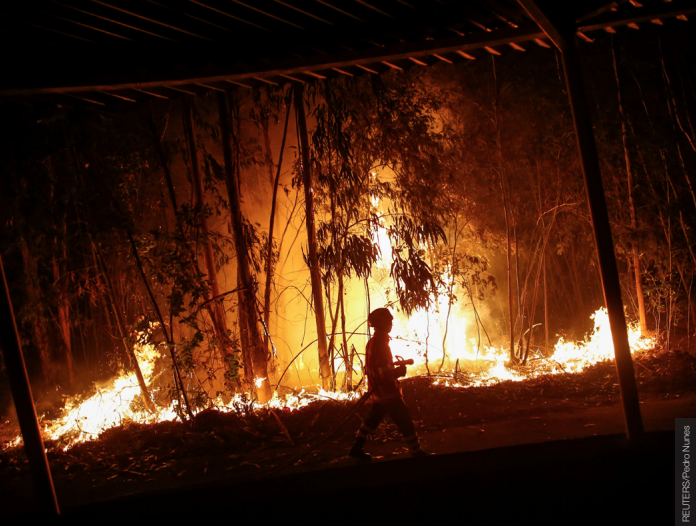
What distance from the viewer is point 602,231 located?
140 inches

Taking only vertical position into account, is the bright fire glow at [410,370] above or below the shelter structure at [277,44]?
below

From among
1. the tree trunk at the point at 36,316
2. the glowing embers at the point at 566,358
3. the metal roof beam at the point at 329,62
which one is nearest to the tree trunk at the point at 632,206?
the glowing embers at the point at 566,358

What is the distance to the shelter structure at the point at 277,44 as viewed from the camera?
3322 millimetres

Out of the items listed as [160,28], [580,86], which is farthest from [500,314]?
[160,28]

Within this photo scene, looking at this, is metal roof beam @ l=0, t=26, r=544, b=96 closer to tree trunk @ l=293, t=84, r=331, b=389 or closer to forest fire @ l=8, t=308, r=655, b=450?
tree trunk @ l=293, t=84, r=331, b=389

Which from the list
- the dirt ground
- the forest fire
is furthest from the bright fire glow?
the dirt ground

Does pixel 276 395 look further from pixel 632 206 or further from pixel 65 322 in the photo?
pixel 632 206

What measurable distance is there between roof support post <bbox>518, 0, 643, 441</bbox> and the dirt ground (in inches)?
50.1

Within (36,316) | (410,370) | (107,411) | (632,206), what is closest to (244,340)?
(107,411)

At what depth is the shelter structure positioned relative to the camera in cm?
332

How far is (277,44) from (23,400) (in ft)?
10.2

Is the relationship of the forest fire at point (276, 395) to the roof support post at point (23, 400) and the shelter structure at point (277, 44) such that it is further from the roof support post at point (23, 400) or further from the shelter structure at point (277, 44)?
the shelter structure at point (277, 44)

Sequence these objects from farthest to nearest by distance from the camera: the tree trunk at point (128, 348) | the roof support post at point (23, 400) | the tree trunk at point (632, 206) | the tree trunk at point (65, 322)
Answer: the tree trunk at point (632, 206) → the tree trunk at point (65, 322) → the tree trunk at point (128, 348) → the roof support post at point (23, 400)

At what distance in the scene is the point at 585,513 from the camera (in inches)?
123
